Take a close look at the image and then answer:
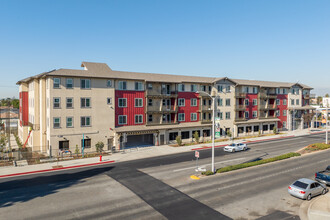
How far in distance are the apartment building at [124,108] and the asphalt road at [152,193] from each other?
10.5m

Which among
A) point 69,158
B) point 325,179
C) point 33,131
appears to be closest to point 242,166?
point 325,179

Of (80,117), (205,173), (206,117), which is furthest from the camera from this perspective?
(206,117)

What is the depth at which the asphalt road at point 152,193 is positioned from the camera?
16891 millimetres

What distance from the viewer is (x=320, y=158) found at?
34469 millimetres

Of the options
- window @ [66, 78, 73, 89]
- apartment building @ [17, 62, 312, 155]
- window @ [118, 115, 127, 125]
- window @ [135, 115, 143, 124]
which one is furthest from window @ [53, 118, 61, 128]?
window @ [135, 115, 143, 124]

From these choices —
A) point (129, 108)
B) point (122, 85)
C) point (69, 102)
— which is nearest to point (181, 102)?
point (129, 108)

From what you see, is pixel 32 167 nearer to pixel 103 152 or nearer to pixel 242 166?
pixel 103 152

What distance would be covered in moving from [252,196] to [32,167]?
26.6m

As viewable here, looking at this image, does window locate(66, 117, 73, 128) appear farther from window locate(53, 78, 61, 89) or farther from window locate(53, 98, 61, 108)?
window locate(53, 78, 61, 89)

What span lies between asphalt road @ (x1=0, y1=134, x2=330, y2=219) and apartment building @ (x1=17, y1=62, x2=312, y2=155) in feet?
34.3

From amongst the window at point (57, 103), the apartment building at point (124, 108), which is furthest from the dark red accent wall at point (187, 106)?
the window at point (57, 103)

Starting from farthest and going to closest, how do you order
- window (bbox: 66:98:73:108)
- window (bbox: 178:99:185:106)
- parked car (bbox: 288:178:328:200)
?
1. window (bbox: 178:99:185:106)
2. window (bbox: 66:98:73:108)
3. parked car (bbox: 288:178:328:200)

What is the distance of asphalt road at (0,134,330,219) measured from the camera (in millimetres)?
16891

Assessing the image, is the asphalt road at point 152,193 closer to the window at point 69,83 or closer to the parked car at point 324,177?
the parked car at point 324,177
